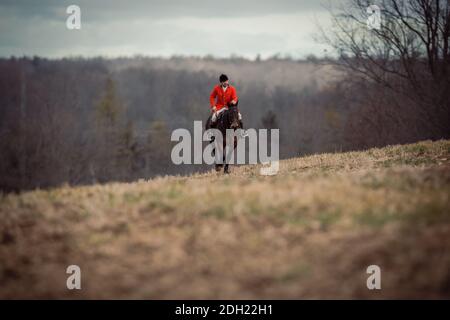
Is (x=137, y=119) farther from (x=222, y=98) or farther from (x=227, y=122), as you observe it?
(x=227, y=122)

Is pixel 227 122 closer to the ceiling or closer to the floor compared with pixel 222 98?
closer to the floor

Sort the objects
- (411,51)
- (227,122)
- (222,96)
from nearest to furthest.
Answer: (227,122)
(222,96)
(411,51)

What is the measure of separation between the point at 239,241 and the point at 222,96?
1014 centimetres

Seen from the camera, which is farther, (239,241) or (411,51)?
(411,51)

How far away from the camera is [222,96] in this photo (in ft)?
57.5

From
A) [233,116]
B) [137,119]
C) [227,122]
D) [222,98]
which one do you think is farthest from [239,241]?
[137,119]

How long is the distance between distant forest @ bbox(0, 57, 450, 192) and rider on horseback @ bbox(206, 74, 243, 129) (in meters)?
7.75

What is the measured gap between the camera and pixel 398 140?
4209 centimetres

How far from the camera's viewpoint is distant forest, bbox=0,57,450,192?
145 feet

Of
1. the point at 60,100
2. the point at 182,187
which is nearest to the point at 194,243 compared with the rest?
the point at 182,187

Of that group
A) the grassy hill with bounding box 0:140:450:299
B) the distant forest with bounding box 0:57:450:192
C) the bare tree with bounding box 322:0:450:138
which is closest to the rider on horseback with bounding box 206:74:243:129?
the grassy hill with bounding box 0:140:450:299

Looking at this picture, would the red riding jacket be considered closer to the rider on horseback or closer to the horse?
the rider on horseback
